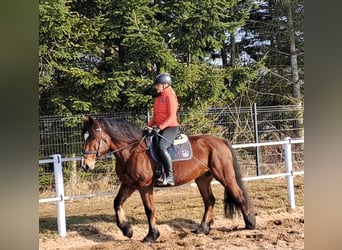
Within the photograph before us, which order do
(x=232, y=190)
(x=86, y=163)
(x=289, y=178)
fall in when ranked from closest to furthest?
(x=86, y=163) → (x=232, y=190) → (x=289, y=178)

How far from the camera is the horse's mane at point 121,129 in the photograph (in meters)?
2.29

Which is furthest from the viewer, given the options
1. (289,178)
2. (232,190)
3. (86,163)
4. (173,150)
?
(289,178)

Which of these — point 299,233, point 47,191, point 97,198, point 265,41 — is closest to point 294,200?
point 299,233

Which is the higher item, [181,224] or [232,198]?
[232,198]

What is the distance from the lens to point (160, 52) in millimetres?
2340

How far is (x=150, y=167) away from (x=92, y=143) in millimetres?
326

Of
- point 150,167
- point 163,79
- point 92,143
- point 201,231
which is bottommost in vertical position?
point 201,231

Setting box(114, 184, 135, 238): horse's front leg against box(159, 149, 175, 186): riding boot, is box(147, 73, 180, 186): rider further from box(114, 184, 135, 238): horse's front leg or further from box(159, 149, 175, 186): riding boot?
box(114, 184, 135, 238): horse's front leg

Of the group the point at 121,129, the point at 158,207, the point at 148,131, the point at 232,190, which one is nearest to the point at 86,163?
the point at 121,129

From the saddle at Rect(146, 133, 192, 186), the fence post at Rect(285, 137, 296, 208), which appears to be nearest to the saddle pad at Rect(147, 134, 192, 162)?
the saddle at Rect(146, 133, 192, 186)

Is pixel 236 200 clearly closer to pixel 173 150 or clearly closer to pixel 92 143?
pixel 173 150

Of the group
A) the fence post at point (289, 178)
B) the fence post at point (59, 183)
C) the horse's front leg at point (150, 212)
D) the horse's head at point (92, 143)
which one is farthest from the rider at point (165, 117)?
the fence post at point (289, 178)

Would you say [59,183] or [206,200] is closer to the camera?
[59,183]

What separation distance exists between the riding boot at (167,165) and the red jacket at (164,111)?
14cm
